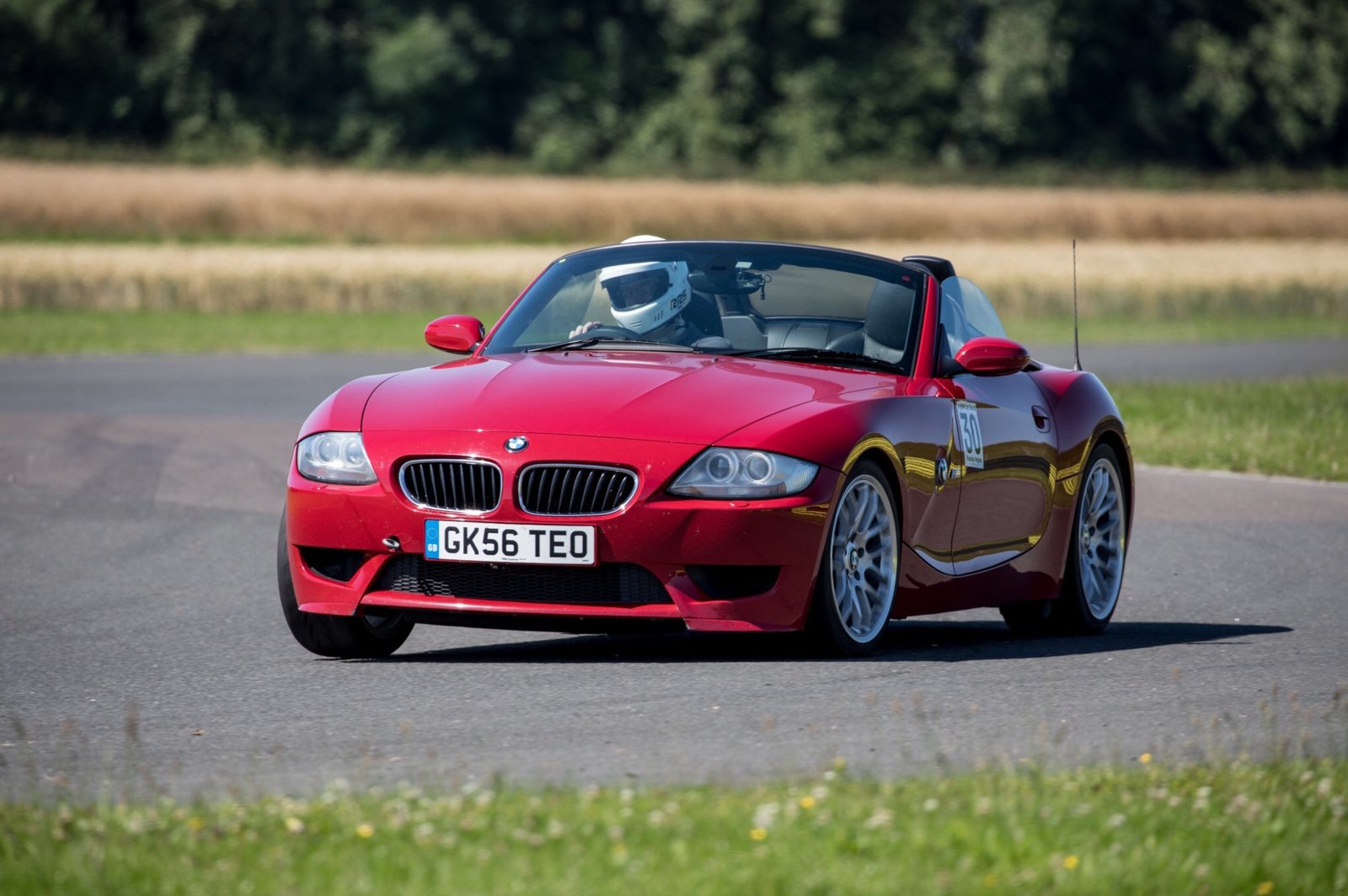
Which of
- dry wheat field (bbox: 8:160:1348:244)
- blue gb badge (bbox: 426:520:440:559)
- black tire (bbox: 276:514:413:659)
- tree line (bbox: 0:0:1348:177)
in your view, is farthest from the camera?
tree line (bbox: 0:0:1348:177)

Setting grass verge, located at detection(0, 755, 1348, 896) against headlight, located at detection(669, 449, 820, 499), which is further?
headlight, located at detection(669, 449, 820, 499)

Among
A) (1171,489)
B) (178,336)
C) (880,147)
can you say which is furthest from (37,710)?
(880,147)

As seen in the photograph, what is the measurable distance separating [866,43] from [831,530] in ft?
248

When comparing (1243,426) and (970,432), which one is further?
(1243,426)

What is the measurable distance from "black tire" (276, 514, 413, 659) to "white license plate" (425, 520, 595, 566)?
61cm

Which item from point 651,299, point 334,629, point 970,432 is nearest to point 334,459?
point 334,629

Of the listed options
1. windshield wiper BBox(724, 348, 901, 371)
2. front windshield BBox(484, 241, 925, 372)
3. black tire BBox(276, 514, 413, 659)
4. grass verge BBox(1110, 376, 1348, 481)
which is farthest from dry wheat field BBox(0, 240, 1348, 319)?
windshield wiper BBox(724, 348, 901, 371)

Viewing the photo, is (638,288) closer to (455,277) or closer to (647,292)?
(647,292)

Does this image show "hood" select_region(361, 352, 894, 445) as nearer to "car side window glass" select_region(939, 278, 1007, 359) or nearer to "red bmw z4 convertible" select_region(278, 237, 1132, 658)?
"red bmw z4 convertible" select_region(278, 237, 1132, 658)

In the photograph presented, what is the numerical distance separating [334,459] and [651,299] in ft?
5.08

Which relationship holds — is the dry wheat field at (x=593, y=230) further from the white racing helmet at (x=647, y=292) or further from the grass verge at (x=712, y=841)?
the grass verge at (x=712, y=841)

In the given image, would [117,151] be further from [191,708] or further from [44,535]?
[191,708]

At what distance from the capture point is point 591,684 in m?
7.29

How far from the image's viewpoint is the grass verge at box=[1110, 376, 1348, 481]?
53.8ft
